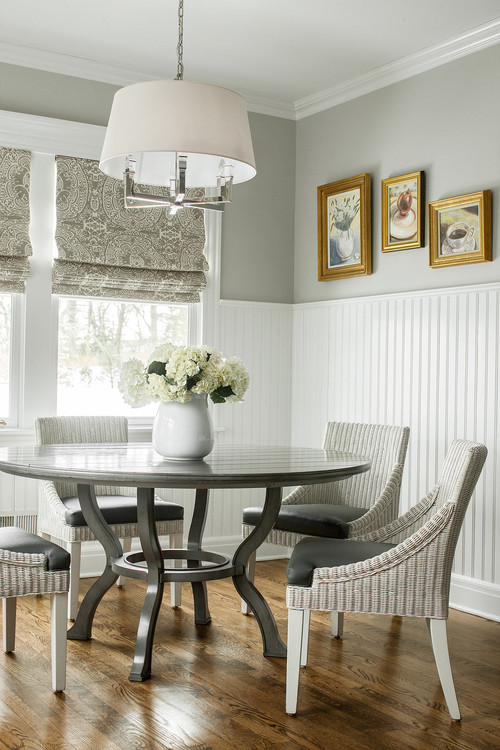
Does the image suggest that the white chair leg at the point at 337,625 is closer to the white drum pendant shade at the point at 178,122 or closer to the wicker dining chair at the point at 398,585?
the wicker dining chair at the point at 398,585

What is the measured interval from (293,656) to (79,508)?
4.45 feet

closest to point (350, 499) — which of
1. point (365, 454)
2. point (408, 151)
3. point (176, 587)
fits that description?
point (365, 454)

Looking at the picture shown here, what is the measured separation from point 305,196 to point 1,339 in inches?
80.4

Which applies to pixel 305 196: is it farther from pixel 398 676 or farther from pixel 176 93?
pixel 398 676

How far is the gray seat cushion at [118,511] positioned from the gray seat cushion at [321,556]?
1.02m

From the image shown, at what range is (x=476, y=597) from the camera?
4.05 m

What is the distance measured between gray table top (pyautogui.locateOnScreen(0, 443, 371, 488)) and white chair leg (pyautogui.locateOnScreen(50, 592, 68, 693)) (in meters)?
0.42

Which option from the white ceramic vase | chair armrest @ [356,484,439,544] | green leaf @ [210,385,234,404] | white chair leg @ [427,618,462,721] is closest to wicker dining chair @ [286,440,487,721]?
white chair leg @ [427,618,462,721]

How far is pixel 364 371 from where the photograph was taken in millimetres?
4758

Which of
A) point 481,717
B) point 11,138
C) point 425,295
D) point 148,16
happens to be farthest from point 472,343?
point 11,138

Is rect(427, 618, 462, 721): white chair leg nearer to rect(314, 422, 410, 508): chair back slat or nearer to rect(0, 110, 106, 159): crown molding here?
rect(314, 422, 410, 508): chair back slat

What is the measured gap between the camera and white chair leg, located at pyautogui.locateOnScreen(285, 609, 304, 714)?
2664 mm

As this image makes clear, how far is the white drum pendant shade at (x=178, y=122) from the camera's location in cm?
282

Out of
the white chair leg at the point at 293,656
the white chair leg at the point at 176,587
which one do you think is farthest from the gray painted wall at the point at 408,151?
the white chair leg at the point at 293,656
